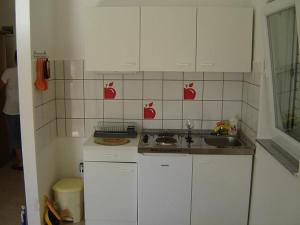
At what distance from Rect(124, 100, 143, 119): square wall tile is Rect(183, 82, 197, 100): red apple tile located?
0.42 metres

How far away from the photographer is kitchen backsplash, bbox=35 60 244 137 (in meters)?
2.92

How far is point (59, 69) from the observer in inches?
116

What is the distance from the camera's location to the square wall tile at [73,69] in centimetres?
293

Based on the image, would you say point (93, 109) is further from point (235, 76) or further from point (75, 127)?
point (235, 76)

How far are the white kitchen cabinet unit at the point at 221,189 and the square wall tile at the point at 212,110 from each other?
57 cm

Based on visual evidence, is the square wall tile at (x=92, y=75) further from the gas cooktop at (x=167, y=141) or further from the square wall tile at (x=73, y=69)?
the gas cooktop at (x=167, y=141)

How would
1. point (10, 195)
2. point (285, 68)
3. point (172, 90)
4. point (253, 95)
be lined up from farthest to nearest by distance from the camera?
point (10, 195)
point (172, 90)
point (253, 95)
point (285, 68)

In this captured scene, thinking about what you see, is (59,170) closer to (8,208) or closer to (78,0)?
(8,208)

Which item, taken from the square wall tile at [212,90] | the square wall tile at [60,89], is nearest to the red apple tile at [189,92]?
the square wall tile at [212,90]

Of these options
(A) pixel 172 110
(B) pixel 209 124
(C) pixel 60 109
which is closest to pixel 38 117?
(C) pixel 60 109

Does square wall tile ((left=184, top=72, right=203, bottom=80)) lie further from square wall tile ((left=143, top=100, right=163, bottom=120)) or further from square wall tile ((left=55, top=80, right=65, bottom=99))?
square wall tile ((left=55, top=80, right=65, bottom=99))

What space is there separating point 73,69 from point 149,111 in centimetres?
81

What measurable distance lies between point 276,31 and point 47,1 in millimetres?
1876

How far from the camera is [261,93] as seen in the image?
2.31 meters
